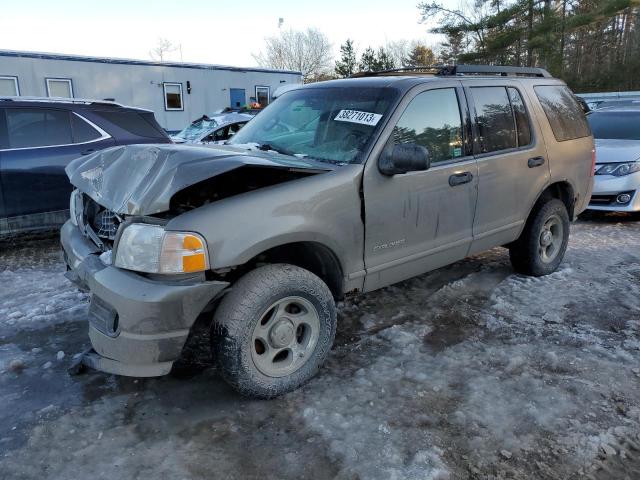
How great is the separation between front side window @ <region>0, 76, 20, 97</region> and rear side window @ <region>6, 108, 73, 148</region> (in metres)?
11.8

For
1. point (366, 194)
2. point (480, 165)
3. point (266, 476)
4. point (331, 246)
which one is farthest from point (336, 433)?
point (480, 165)

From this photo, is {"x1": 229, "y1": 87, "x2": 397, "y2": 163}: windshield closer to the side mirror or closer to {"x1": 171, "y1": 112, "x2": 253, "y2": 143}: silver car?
the side mirror

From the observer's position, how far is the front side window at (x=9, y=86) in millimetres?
15352

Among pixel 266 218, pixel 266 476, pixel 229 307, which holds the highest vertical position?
pixel 266 218

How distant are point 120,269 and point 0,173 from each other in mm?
3699

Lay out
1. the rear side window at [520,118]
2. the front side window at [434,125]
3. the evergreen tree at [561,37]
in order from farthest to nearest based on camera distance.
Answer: the evergreen tree at [561,37]
the rear side window at [520,118]
the front side window at [434,125]

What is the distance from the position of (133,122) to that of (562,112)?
15.9 feet

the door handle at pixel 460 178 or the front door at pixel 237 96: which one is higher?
the front door at pixel 237 96

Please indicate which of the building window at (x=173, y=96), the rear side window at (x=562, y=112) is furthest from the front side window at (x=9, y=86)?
the rear side window at (x=562, y=112)

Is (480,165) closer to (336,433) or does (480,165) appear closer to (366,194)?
(366,194)

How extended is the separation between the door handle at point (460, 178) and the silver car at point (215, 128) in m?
8.53

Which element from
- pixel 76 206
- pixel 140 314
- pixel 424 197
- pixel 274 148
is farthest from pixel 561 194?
pixel 76 206

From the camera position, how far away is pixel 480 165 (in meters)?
3.93

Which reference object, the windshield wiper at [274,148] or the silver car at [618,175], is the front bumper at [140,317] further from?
the silver car at [618,175]
